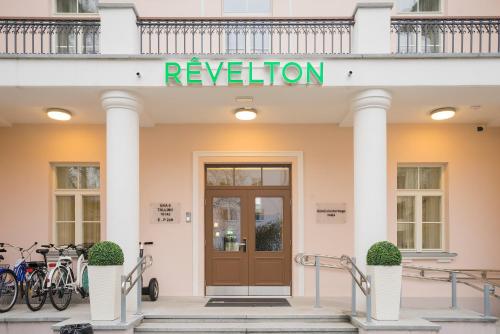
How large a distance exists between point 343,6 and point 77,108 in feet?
19.3

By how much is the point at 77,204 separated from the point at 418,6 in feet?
28.4

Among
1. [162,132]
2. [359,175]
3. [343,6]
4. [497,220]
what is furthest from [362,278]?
[343,6]

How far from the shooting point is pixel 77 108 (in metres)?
8.78

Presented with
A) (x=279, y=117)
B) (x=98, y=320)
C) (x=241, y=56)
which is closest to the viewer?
(x=98, y=320)

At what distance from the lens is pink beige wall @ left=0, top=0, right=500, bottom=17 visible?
1002cm

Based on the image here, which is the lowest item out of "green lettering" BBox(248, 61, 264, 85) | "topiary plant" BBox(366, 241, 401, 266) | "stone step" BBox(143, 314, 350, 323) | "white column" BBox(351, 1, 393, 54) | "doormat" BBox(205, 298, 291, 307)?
"doormat" BBox(205, 298, 291, 307)

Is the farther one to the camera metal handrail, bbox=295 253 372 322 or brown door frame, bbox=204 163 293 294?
brown door frame, bbox=204 163 293 294

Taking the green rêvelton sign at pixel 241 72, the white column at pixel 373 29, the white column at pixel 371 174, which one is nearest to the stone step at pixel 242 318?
the white column at pixel 371 174

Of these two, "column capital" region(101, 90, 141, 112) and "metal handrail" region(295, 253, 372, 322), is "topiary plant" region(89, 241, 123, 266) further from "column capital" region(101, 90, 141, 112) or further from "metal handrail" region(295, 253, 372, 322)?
"metal handrail" region(295, 253, 372, 322)

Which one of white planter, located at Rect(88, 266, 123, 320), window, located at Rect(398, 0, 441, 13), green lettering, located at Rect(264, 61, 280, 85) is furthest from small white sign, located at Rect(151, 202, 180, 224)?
window, located at Rect(398, 0, 441, 13)

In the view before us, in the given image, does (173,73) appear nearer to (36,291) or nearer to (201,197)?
(201,197)

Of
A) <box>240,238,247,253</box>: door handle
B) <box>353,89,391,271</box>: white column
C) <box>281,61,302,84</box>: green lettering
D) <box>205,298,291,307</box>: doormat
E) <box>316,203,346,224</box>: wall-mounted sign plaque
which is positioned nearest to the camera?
<box>281,61,302,84</box>: green lettering

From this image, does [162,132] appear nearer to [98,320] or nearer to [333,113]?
[333,113]

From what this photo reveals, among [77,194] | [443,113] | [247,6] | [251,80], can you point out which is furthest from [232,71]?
[77,194]
